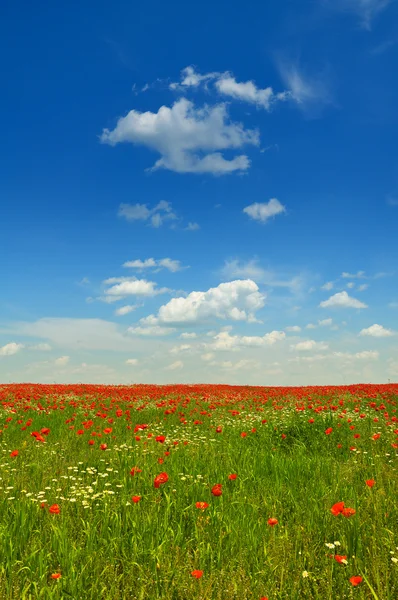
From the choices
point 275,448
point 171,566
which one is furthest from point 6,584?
point 275,448

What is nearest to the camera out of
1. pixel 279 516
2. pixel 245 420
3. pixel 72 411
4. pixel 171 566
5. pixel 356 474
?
pixel 171 566

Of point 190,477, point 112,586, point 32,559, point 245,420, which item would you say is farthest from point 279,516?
point 245,420

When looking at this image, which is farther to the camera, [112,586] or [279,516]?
[279,516]

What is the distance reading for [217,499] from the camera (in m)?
5.56

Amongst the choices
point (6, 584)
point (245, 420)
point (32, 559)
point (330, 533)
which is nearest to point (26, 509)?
point (32, 559)

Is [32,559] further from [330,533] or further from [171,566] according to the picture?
[330,533]

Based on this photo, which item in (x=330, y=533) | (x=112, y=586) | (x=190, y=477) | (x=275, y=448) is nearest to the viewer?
(x=112, y=586)

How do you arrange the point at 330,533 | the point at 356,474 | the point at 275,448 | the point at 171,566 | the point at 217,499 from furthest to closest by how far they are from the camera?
the point at 275,448, the point at 356,474, the point at 217,499, the point at 330,533, the point at 171,566

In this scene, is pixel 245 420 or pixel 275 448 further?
pixel 245 420

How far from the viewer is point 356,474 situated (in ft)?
23.1

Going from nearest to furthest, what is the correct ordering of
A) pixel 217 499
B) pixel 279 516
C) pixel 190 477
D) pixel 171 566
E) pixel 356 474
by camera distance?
pixel 171 566
pixel 279 516
pixel 217 499
pixel 190 477
pixel 356 474

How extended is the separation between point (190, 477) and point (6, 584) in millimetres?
2925

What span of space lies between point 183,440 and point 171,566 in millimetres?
5282

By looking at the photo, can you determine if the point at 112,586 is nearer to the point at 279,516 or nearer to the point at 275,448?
the point at 279,516
